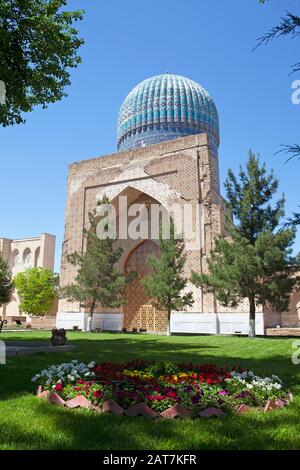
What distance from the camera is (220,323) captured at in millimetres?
26938

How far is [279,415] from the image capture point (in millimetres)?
4695

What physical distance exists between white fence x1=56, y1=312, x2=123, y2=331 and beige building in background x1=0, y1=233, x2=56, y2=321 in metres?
27.9

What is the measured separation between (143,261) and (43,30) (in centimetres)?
2449

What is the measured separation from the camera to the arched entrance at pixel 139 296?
33094 millimetres

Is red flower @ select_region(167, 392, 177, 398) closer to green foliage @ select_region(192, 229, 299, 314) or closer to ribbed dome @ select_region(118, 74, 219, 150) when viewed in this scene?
green foliage @ select_region(192, 229, 299, 314)

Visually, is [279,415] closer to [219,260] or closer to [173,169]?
[219,260]

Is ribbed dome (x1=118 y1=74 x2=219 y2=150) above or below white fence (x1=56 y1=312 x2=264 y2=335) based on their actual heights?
above

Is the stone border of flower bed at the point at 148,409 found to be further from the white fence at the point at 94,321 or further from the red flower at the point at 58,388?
the white fence at the point at 94,321

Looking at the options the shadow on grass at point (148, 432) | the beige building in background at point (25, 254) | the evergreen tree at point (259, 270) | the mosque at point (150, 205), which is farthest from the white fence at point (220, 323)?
the beige building in background at point (25, 254)

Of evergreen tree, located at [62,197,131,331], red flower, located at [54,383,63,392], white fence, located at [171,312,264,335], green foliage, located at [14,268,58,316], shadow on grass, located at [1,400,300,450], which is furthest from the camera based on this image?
green foliage, located at [14,268,58,316]

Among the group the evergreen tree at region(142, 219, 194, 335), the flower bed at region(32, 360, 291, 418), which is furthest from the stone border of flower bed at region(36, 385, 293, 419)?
the evergreen tree at region(142, 219, 194, 335)

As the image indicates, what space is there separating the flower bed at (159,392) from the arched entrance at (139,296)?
87.4 ft

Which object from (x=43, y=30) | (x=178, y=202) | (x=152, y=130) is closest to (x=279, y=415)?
(x=43, y=30)

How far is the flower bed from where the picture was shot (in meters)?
4.71
